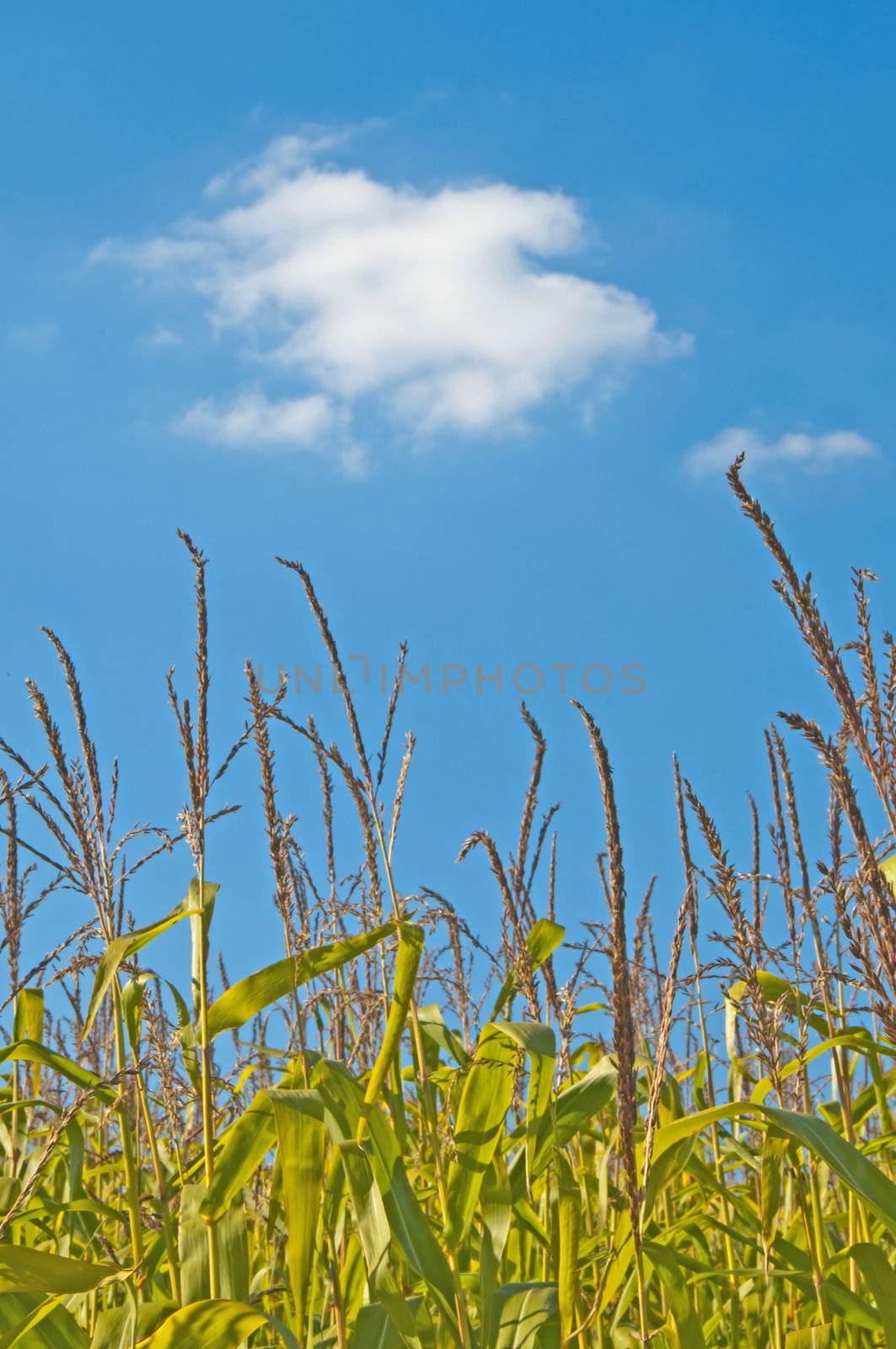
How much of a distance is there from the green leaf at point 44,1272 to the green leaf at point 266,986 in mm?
382

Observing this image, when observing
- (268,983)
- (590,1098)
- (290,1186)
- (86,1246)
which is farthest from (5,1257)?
(590,1098)

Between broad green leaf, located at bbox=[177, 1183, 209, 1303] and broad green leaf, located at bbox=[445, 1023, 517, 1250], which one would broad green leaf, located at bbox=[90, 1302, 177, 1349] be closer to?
broad green leaf, located at bbox=[177, 1183, 209, 1303]

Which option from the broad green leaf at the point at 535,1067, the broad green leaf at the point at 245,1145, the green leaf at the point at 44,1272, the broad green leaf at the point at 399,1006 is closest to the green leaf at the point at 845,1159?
the broad green leaf at the point at 535,1067

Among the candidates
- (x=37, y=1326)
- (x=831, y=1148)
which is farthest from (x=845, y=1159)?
(x=37, y=1326)

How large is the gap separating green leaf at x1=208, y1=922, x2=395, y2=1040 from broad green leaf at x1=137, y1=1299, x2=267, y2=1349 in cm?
39

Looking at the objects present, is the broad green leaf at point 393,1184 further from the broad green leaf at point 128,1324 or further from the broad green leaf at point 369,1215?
the broad green leaf at point 128,1324

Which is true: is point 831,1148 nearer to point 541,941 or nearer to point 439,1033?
point 541,941

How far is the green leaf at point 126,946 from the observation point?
6.17 ft

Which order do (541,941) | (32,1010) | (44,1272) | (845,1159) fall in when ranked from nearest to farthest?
(845,1159) < (44,1272) < (541,941) < (32,1010)

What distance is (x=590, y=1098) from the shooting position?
7.42ft

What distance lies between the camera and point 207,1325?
1.66 metres

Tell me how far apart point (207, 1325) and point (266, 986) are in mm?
490

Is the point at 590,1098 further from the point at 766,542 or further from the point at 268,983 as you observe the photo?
the point at 766,542

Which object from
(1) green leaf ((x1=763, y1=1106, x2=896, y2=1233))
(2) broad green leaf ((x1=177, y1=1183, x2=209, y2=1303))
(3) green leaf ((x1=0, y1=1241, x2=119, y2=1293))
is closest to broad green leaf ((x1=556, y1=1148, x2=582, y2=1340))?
(1) green leaf ((x1=763, y1=1106, x2=896, y2=1233))
